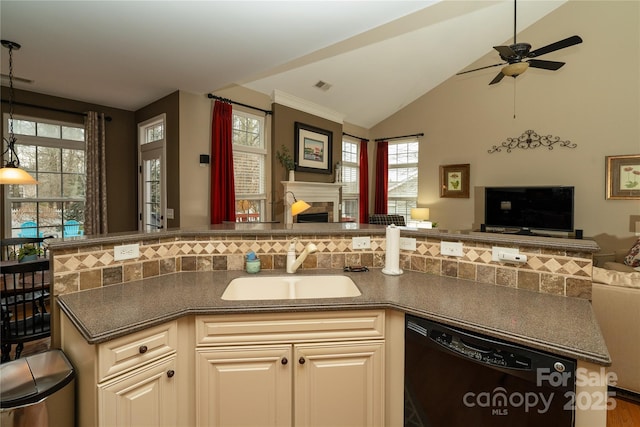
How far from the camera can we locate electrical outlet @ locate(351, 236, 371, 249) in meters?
2.02

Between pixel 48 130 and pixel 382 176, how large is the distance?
223 inches

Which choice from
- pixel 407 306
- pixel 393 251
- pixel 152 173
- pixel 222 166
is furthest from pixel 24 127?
pixel 407 306

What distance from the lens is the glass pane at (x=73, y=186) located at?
428 cm

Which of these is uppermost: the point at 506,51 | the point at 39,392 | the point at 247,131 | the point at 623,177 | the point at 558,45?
the point at 558,45

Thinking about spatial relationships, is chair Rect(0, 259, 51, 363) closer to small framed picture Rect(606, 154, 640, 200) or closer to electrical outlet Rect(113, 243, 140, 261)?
electrical outlet Rect(113, 243, 140, 261)

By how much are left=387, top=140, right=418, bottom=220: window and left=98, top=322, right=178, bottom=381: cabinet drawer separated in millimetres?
6230

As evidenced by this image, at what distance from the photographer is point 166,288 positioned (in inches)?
61.7

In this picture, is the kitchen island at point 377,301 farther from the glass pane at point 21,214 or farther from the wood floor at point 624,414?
the glass pane at point 21,214

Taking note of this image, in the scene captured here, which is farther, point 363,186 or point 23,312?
point 363,186

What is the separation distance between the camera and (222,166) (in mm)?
4051

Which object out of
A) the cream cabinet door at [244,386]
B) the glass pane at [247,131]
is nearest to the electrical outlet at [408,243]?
the cream cabinet door at [244,386]

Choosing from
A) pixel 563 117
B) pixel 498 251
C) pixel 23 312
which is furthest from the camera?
pixel 563 117

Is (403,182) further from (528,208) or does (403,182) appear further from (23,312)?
(23,312)

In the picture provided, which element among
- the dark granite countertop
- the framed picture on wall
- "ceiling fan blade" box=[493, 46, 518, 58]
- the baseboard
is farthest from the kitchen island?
the framed picture on wall
